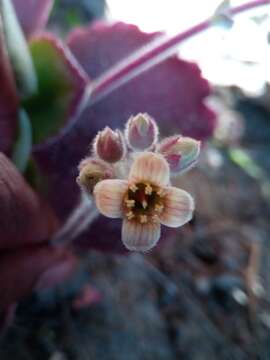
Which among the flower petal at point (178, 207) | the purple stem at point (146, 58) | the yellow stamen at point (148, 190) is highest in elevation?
the yellow stamen at point (148, 190)

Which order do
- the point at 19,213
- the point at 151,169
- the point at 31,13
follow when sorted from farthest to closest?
the point at 31,13 → the point at 19,213 → the point at 151,169

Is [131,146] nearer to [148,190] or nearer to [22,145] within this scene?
[148,190]

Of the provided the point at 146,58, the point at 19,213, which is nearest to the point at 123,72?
the point at 146,58

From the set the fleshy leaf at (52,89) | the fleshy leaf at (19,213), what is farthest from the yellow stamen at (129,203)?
the fleshy leaf at (52,89)

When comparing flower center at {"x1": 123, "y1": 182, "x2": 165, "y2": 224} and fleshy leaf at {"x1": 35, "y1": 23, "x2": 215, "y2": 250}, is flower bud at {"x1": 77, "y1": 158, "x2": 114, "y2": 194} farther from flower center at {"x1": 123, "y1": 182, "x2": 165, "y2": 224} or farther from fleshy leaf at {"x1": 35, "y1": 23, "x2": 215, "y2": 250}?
fleshy leaf at {"x1": 35, "y1": 23, "x2": 215, "y2": 250}

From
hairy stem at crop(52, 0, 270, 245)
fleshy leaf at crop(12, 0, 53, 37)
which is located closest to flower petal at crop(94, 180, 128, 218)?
hairy stem at crop(52, 0, 270, 245)

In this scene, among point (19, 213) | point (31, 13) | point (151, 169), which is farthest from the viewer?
point (31, 13)

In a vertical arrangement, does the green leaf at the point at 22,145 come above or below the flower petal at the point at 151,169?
below

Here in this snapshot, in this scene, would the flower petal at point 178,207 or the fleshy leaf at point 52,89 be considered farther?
the fleshy leaf at point 52,89

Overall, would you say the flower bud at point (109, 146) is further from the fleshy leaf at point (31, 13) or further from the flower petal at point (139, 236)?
the fleshy leaf at point (31, 13)
